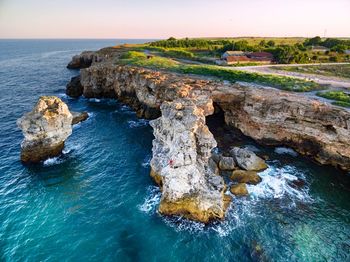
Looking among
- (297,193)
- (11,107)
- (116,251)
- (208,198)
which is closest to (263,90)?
(297,193)

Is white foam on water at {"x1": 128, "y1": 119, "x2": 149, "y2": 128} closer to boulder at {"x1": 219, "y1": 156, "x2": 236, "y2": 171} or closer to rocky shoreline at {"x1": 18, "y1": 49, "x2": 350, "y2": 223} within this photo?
rocky shoreline at {"x1": 18, "y1": 49, "x2": 350, "y2": 223}

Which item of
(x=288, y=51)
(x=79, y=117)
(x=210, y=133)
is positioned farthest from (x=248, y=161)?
(x=288, y=51)

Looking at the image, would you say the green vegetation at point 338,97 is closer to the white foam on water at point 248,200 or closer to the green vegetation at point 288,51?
the white foam on water at point 248,200

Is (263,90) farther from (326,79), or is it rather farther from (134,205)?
(134,205)

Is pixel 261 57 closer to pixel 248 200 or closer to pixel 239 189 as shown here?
pixel 239 189

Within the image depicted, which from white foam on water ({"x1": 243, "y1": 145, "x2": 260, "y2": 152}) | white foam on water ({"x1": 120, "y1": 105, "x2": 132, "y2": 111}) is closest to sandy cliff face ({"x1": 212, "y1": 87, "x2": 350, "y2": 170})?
white foam on water ({"x1": 243, "y1": 145, "x2": 260, "y2": 152})

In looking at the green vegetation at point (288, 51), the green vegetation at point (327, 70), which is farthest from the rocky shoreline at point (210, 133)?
the green vegetation at point (288, 51)
